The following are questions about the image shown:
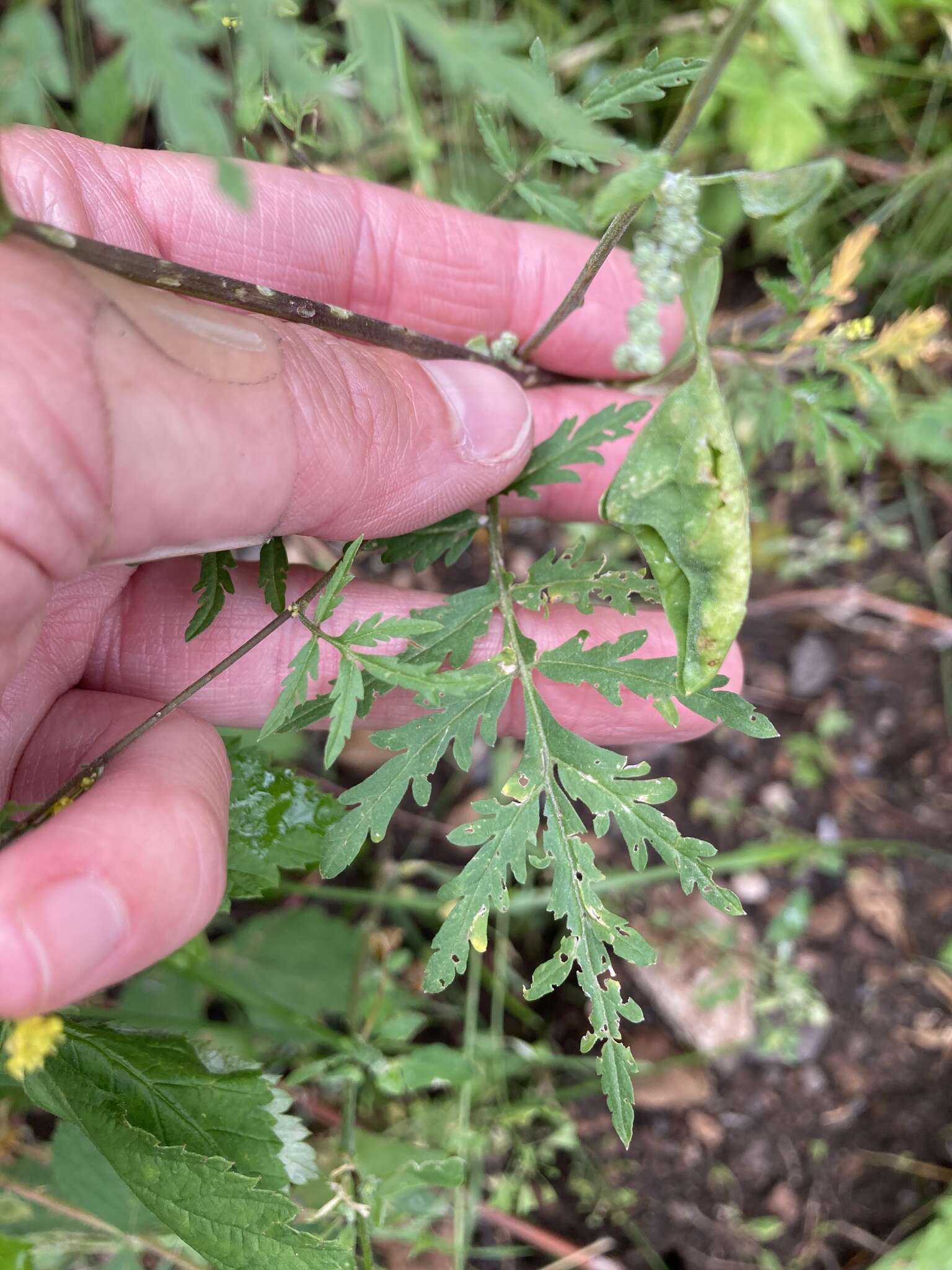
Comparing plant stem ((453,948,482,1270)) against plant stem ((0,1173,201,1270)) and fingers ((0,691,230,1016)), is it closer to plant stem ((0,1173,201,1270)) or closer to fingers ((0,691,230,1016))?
plant stem ((0,1173,201,1270))

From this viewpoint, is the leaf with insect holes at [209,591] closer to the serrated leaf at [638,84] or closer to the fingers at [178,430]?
the fingers at [178,430]

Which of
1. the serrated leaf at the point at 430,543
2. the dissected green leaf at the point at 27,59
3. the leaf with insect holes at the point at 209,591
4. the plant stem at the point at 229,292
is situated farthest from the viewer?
the serrated leaf at the point at 430,543

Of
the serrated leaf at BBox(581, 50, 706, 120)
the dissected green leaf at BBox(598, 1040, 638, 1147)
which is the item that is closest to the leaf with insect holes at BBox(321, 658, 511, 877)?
the dissected green leaf at BBox(598, 1040, 638, 1147)

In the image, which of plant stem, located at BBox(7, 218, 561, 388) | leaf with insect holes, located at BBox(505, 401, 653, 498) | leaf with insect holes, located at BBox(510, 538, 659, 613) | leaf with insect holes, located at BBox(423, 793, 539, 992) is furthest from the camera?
leaf with insect holes, located at BBox(505, 401, 653, 498)

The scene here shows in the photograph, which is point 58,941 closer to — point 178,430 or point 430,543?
point 178,430

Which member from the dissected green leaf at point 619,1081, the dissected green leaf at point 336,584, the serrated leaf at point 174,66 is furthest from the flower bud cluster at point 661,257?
the dissected green leaf at point 619,1081

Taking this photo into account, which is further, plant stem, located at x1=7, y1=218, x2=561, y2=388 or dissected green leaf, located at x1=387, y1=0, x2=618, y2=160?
plant stem, located at x1=7, y1=218, x2=561, y2=388
